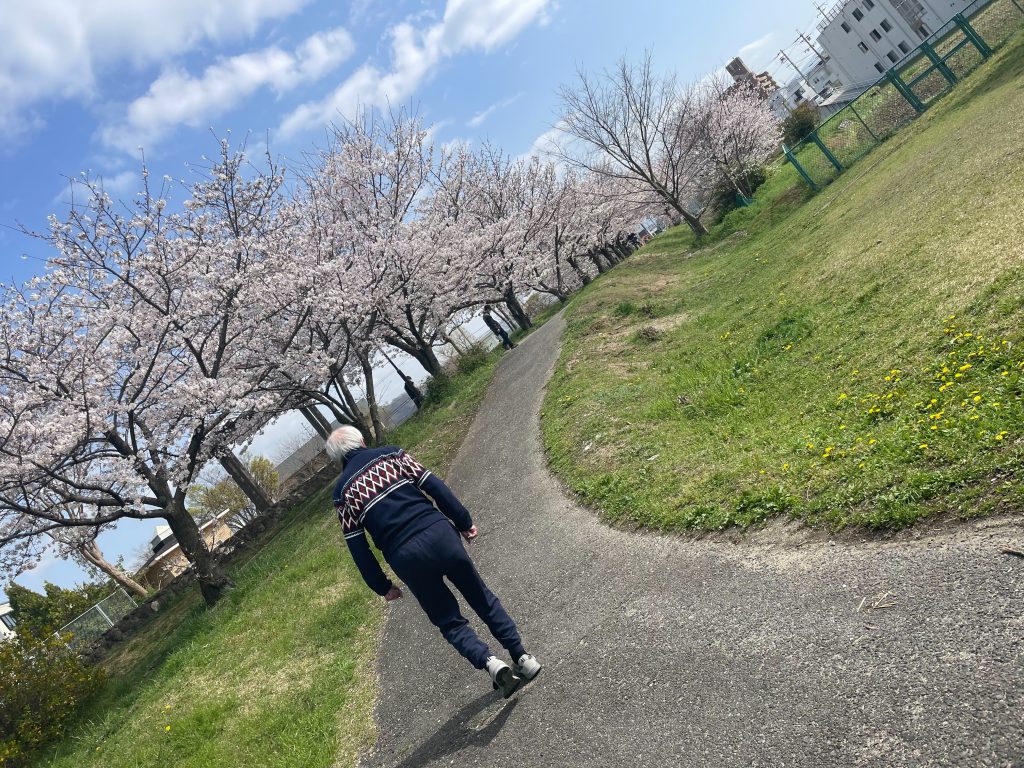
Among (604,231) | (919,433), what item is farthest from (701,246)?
(919,433)

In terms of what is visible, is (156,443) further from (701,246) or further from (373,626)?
(701,246)

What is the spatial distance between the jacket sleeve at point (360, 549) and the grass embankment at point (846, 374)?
2.35 metres

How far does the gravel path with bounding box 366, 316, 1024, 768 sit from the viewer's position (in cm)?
247

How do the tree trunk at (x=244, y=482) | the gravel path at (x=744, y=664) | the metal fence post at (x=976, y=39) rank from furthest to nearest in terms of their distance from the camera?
the tree trunk at (x=244, y=482), the metal fence post at (x=976, y=39), the gravel path at (x=744, y=664)

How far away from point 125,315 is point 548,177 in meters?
23.1

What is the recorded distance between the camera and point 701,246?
23984 mm

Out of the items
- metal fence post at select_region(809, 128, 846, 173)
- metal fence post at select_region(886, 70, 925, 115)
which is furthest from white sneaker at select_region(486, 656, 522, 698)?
metal fence post at select_region(886, 70, 925, 115)

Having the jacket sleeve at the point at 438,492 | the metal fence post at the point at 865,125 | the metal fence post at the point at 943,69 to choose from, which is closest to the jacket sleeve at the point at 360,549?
the jacket sleeve at the point at 438,492

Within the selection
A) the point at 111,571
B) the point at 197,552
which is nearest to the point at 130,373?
the point at 197,552

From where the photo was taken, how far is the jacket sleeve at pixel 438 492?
425 centimetres

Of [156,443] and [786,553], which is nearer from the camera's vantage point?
[786,553]

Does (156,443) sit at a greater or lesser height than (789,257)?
greater

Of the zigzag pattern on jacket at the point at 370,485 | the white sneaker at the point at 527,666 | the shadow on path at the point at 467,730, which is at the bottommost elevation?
the shadow on path at the point at 467,730

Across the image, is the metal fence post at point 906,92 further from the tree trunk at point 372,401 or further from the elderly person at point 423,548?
the elderly person at point 423,548
